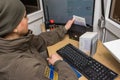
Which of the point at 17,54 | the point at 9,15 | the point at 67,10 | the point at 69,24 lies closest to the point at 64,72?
the point at 17,54

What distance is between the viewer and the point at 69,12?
143cm

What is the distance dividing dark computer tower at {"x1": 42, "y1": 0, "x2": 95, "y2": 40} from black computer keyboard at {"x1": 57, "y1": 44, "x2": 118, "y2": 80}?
0.66 feet

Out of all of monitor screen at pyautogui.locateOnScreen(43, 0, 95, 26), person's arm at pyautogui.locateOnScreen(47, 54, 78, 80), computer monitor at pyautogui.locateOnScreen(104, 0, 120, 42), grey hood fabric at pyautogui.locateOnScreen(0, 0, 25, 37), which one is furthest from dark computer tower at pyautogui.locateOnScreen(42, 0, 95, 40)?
grey hood fabric at pyautogui.locateOnScreen(0, 0, 25, 37)

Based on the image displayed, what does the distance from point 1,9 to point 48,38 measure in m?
0.62

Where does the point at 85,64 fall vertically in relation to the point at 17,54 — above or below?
below

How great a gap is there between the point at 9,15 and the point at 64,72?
48 centimetres

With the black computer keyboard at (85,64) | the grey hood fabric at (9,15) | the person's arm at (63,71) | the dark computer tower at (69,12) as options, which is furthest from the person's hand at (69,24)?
the grey hood fabric at (9,15)

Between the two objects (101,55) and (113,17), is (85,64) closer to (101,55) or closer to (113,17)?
(101,55)

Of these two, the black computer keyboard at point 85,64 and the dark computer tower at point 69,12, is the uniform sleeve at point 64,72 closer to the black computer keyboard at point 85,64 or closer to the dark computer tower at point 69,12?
the black computer keyboard at point 85,64

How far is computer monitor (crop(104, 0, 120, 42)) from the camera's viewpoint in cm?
124

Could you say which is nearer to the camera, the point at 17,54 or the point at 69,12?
the point at 17,54

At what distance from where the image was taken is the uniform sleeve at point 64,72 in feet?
2.94

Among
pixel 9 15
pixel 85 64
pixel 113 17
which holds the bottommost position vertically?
pixel 85 64

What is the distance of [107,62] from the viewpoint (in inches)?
42.2
